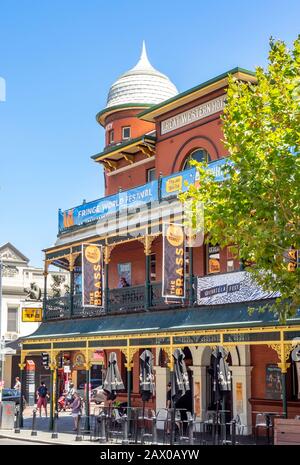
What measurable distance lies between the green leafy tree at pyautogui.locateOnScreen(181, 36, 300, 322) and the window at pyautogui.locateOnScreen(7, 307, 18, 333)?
3740cm

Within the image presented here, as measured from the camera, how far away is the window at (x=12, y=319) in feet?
167

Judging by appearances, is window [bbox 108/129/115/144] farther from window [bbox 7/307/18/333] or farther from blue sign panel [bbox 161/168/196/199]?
window [bbox 7/307/18/333]

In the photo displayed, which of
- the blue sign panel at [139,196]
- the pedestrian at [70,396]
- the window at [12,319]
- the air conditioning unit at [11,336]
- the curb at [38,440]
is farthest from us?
the window at [12,319]

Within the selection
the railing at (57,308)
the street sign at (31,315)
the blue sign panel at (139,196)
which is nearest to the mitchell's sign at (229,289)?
the blue sign panel at (139,196)

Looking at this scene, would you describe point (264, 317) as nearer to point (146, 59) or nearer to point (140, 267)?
point (140, 267)

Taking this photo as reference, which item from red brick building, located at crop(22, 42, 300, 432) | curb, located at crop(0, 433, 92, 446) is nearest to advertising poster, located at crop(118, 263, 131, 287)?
red brick building, located at crop(22, 42, 300, 432)

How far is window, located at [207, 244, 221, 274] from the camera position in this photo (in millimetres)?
25484

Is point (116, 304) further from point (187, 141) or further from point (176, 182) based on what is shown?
point (187, 141)

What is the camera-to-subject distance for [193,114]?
1104 inches

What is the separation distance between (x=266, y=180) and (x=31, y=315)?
708 inches

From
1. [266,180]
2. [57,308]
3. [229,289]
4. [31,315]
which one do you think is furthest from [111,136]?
[266,180]

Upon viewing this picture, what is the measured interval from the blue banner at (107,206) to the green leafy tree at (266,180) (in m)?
11.5

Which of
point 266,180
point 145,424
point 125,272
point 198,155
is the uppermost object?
point 198,155

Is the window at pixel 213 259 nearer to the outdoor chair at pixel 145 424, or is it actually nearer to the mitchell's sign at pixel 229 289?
the mitchell's sign at pixel 229 289
